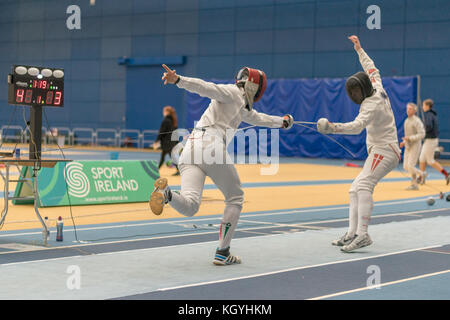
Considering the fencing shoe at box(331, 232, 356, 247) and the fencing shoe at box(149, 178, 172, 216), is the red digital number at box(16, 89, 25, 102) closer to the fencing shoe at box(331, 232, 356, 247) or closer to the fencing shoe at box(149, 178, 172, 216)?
the fencing shoe at box(149, 178, 172, 216)

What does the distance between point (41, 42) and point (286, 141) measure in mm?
17271

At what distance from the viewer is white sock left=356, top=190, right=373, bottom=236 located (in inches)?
311

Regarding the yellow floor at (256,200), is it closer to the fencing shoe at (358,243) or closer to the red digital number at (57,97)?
the red digital number at (57,97)

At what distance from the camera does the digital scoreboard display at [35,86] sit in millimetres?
7699

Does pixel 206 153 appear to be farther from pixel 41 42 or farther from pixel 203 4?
pixel 41 42

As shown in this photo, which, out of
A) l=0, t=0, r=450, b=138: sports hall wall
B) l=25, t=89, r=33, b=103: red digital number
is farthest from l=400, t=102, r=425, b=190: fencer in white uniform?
l=0, t=0, r=450, b=138: sports hall wall

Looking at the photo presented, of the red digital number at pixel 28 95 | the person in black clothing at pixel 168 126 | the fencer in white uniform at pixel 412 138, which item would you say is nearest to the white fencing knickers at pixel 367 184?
the red digital number at pixel 28 95

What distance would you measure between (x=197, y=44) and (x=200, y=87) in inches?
1116

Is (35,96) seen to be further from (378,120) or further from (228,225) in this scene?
(378,120)

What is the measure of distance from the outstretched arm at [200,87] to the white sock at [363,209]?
2.20 m

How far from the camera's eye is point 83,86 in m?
38.0

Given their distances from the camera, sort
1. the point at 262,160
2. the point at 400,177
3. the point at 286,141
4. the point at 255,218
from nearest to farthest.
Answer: the point at 255,218 < the point at 400,177 < the point at 262,160 < the point at 286,141

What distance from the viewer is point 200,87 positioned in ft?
20.5
